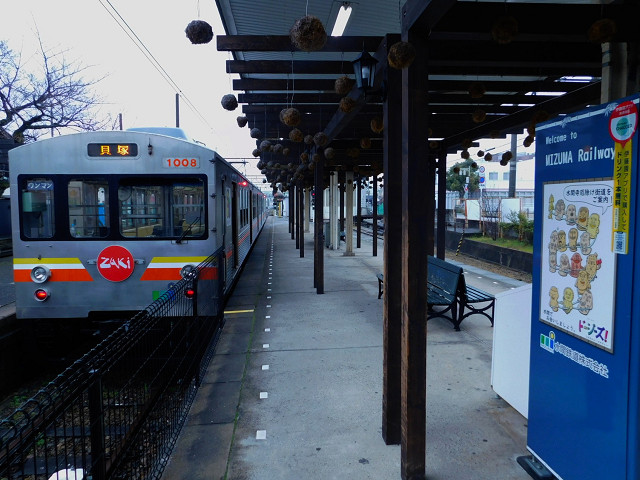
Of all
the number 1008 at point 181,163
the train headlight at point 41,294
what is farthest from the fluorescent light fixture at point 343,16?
the train headlight at point 41,294

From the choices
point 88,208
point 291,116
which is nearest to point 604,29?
point 291,116

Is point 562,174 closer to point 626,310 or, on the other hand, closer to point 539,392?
point 626,310

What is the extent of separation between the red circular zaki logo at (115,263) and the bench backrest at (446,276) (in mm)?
4409

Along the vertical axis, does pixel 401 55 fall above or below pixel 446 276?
above

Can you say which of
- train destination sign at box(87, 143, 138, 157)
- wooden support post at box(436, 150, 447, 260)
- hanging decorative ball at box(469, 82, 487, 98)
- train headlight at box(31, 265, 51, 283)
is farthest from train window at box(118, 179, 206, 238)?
wooden support post at box(436, 150, 447, 260)

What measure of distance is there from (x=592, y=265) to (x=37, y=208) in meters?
6.00

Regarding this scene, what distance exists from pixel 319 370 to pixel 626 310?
3598 millimetres

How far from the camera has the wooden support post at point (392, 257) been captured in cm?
387

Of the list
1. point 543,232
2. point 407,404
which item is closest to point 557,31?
point 543,232

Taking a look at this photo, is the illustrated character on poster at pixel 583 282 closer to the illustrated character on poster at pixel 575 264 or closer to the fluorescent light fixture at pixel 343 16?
the illustrated character on poster at pixel 575 264

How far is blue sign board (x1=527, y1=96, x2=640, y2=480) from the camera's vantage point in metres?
2.51

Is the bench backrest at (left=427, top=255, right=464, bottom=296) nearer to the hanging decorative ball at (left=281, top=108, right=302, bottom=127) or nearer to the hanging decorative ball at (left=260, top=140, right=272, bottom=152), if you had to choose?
the hanging decorative ball at (left=260, top=140, right=272, bottom=152)

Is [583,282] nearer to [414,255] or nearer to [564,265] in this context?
[564,265]

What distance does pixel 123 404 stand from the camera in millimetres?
3340
